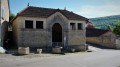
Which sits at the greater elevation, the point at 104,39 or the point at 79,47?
the point at 104,39

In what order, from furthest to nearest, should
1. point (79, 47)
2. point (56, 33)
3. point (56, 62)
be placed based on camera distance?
point (79, 47) < point (56, 33) < point (56, 62)

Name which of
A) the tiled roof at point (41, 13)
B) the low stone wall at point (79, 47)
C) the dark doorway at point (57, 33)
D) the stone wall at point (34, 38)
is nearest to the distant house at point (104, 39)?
the low stone wall at point (79, 47)

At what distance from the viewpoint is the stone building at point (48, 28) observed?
3259 centimetres

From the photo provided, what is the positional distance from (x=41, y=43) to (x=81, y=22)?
971 centimetres

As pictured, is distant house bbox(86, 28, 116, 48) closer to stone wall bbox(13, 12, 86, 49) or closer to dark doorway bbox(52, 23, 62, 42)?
stone wall bbox(13, 12, 86, 49)

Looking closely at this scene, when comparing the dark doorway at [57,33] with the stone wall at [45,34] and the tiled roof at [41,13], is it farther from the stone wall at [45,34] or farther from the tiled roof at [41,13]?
the tiled roof at [41,13]

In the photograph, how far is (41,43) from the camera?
3381cm

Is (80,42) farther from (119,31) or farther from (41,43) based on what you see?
(119,31)

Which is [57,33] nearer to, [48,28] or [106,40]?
[48,28]

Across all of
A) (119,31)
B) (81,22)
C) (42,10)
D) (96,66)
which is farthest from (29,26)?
(119,31)

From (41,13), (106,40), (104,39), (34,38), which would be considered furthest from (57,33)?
(106,40)

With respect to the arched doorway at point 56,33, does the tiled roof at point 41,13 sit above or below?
above

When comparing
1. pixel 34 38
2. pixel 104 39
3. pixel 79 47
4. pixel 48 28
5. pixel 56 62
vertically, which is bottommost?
pixel 56 62

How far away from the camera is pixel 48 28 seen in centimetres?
3459
